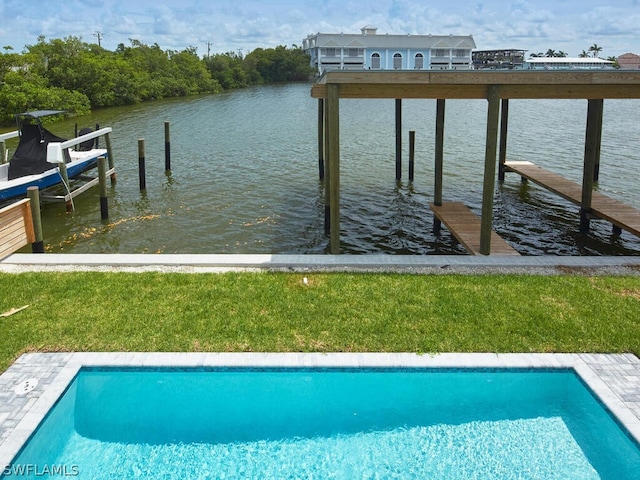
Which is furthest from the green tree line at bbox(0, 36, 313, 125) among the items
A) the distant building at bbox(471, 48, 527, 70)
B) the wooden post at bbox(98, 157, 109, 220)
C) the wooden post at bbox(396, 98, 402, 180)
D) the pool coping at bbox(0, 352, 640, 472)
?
the pool coping at bbox(0, 352, 640, 472)

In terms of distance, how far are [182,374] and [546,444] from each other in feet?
12.8

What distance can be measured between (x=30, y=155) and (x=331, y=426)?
48.3 ft

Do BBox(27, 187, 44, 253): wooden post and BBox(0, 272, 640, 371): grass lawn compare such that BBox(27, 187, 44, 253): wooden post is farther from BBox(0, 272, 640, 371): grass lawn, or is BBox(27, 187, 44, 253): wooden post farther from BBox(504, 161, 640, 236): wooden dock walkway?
BBox(504, 161, 640, 236): wooden dock walkway

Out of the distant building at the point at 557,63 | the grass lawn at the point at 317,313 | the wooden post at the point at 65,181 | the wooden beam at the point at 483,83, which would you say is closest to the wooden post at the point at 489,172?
the wooden beam at the point at 483,83

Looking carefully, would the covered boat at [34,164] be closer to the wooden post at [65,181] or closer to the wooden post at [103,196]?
the wooden post at [65,181]

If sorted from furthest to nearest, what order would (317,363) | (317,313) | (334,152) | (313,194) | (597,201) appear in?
1. (313,194)
2. (597,201)
3. (334,152)
4. (317,313)
5. (317,363)

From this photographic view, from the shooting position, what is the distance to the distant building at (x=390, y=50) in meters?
101

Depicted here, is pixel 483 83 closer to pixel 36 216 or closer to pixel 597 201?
pixel 597 201

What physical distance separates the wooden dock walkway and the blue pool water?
21.0 ft

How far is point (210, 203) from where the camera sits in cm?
1770

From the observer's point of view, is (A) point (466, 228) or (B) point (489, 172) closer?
(B) point (489, 172)

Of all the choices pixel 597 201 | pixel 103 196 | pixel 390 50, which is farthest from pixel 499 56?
pixel 103 196

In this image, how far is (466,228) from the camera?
11.8 m

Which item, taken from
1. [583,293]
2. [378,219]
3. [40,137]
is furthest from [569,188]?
[40,137]
